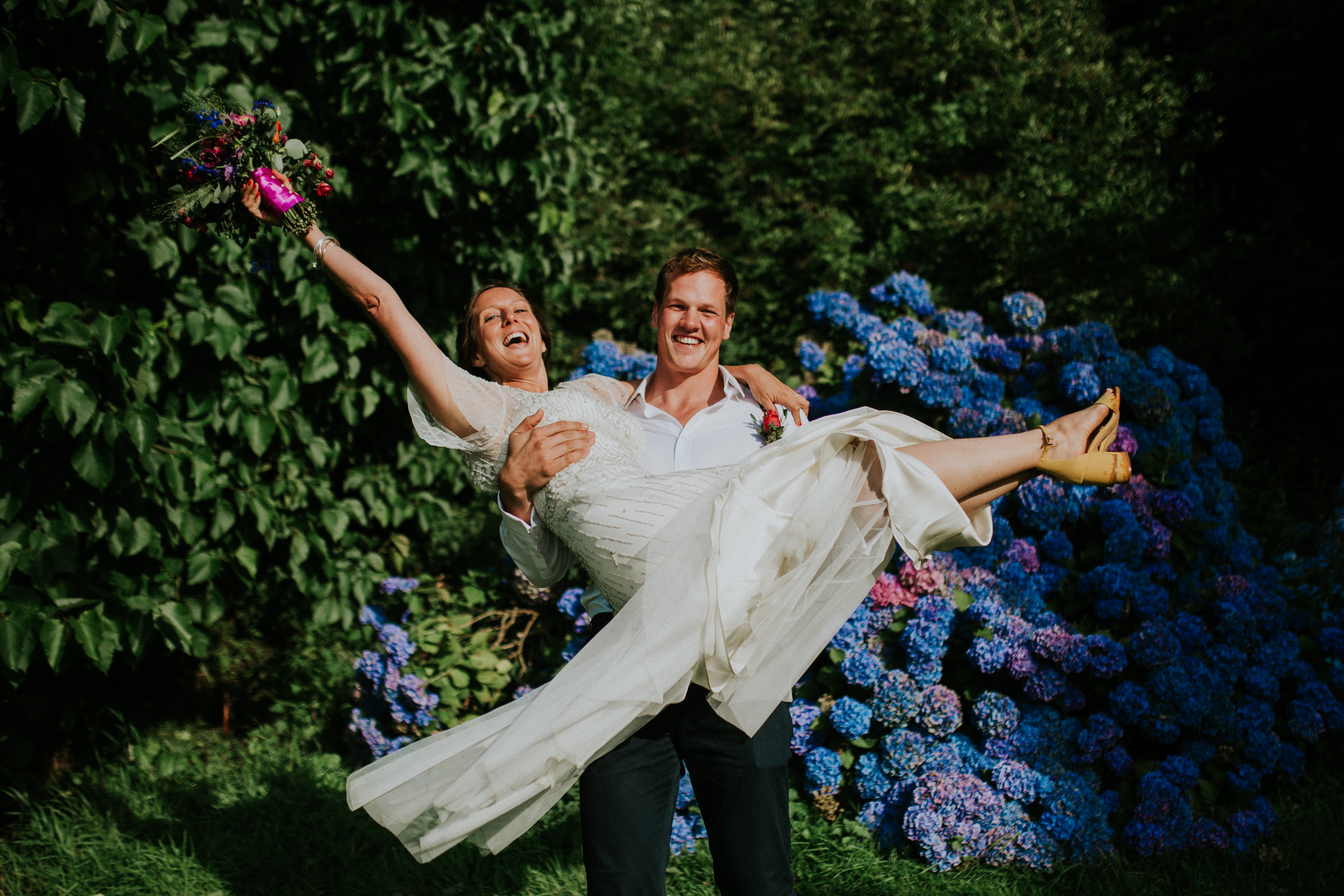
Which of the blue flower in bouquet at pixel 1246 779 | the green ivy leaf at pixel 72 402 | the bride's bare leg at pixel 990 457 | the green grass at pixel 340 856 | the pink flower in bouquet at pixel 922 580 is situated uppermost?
→ the bride's bare leg at pixel 990 457

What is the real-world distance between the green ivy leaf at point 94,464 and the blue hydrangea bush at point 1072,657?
262 cm

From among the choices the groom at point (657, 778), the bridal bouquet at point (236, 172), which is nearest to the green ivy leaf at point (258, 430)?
the bridal bouquet at point (236, 172)

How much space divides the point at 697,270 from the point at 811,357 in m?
1.45

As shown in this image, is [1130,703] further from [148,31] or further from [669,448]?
[148,31]

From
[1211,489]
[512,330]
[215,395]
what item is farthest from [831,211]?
[215,395]

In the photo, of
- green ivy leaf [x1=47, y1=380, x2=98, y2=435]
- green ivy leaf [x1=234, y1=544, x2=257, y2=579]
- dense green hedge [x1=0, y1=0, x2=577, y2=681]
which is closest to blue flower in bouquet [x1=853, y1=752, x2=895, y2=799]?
dense green hedge [x1=0, y1=0, x2=577, y2=681]

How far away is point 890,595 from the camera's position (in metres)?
3.17

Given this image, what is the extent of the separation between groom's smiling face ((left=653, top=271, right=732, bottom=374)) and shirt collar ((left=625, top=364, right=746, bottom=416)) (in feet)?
0.41

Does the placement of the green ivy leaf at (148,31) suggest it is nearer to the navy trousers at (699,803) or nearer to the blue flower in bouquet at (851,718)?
the navy trousers at (699,803)

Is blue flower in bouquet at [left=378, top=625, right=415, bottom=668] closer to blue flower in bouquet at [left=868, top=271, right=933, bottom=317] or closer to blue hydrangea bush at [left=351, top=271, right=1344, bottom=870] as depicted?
blue hydrangea bush at [left=351, top=271, right=1344, bottom=870]

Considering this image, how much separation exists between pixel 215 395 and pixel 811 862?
3.03 m

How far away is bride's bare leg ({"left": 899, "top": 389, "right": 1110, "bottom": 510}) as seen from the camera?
1.88 meters

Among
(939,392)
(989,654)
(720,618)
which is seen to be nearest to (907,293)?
(939,392)

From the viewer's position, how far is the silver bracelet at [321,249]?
6.84ft
